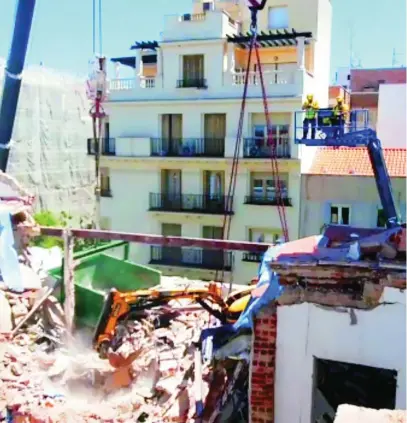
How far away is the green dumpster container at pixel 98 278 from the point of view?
42.2 ft

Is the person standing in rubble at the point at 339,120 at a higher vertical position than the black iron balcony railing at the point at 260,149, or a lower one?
higher

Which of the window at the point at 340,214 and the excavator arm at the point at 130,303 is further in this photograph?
the window at the point at 340,214

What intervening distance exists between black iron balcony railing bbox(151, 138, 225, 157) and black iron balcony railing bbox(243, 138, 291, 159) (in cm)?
108

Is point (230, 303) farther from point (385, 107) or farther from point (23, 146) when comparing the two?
point (23, 146)

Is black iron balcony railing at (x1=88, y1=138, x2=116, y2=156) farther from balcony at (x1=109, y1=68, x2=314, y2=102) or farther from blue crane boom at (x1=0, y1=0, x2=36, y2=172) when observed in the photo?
blue crane boom at (x1=0, y1=0, x2=36, y2=172)

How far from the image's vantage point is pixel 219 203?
24188 millimetres

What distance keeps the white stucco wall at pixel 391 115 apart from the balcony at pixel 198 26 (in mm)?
6968

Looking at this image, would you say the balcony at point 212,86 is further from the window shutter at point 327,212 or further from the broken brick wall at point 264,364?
the broken brick wall at point 264,364

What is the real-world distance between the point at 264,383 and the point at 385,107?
57.8 feet

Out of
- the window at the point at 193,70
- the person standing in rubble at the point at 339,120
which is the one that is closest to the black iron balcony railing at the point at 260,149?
the window at the point at 193,70

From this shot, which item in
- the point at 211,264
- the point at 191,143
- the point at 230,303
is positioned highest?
the point at 191,143

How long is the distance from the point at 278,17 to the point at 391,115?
799 cm

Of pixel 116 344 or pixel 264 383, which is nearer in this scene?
pixel 264 383

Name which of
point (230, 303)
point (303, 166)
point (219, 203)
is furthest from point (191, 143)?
point (230, 303)
